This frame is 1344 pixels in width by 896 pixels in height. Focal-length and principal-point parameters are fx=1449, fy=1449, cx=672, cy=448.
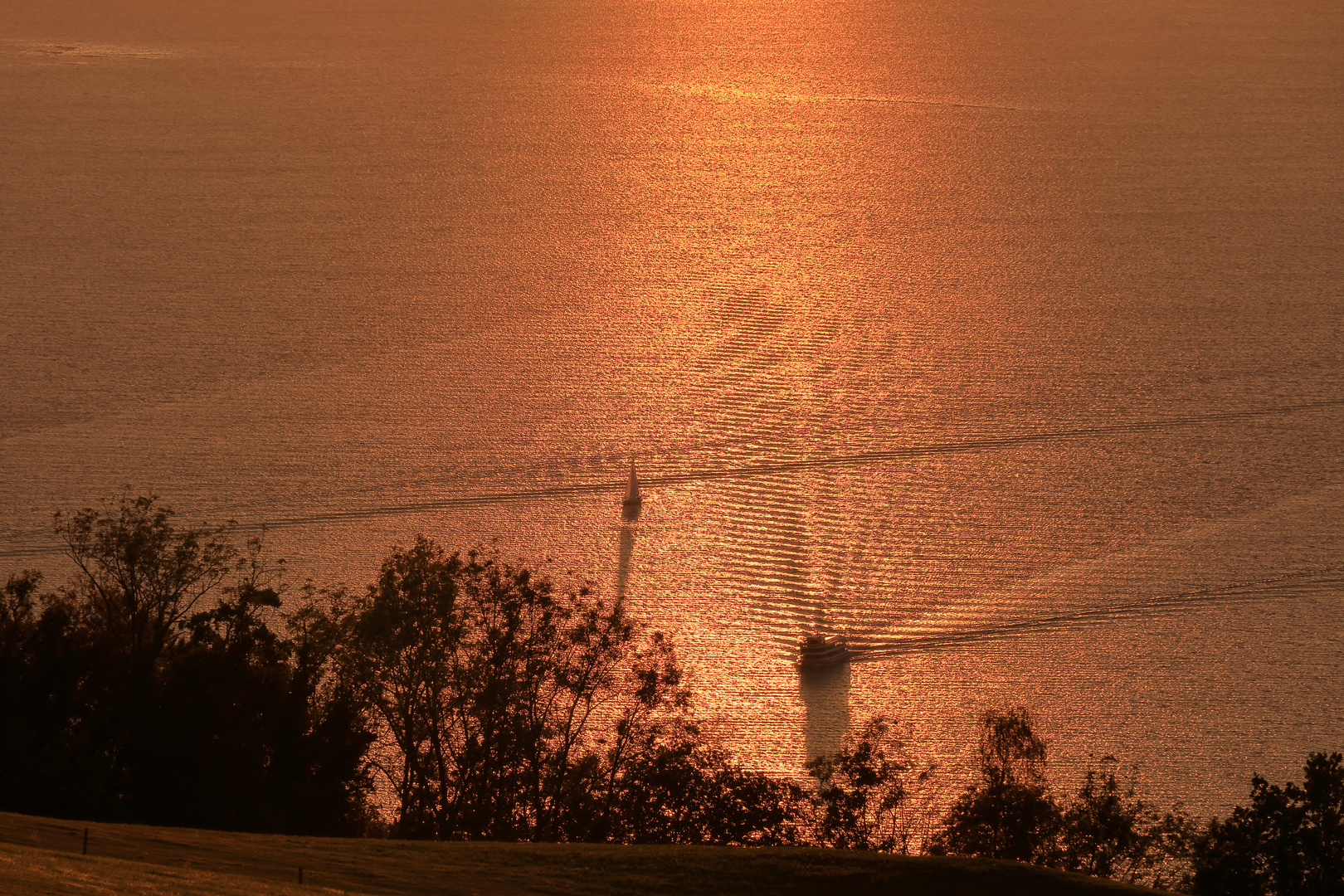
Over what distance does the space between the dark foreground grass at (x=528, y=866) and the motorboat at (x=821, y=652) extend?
8.02 meters

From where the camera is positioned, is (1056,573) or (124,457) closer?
(1056,573)

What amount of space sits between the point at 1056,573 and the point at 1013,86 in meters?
37.2

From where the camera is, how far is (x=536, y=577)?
78.3 feet

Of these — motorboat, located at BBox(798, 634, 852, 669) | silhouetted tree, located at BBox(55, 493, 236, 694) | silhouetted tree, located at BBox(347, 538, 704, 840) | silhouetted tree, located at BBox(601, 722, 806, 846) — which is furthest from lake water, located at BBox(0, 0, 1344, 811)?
silhouetted tree, located at BBox(55, 493, 236, 694)

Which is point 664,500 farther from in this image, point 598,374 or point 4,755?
point 4,755

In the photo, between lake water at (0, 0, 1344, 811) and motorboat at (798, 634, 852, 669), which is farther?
lake water at (0, 0, 1344, 811)

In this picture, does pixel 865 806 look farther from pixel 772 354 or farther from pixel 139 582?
→ pixel 772 354

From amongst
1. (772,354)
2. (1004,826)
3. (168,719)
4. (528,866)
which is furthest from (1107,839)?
(772,354)

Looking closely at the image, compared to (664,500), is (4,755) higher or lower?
lower

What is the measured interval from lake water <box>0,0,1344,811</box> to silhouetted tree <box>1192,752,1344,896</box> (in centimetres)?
530

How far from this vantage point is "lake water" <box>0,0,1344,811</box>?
75.2ft

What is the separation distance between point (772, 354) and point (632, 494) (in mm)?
6964

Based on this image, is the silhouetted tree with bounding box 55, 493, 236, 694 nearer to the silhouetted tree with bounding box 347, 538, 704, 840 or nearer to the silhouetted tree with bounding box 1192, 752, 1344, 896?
the silhouetted tree with bounding box 347, 538, 704, 840

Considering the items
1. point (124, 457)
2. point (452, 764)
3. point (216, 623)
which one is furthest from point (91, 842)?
point (124, 457)
